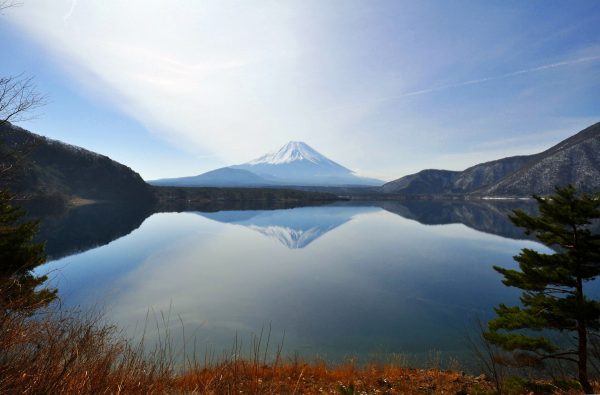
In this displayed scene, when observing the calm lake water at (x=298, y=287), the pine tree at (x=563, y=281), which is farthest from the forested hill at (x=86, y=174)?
the pine tree at (x=563, y=281)

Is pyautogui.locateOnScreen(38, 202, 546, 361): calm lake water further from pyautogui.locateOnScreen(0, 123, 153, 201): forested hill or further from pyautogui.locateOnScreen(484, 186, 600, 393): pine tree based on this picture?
pyautogui.locateOnScreen(0, 123, 153, 201): forested hill

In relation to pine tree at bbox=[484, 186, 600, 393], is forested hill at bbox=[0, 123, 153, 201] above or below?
above

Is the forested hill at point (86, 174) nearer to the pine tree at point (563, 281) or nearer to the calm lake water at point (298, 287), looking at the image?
the calm lake water at point (298, 287)

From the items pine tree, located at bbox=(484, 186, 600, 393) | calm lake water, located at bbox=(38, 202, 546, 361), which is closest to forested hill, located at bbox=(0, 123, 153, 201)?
calm lake water, located at bbox=(38, 202, 546, 361)

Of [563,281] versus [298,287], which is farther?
[298,287]

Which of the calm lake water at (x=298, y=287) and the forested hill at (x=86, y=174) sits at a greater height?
the forested hill at (x=86, y=174)

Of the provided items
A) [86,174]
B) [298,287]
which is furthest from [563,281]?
[86,174]

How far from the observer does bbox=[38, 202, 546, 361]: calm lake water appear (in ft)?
59.5

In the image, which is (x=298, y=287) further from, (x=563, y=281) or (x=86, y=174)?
(x=86, y=174)

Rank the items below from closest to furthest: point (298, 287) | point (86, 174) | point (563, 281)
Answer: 1. point (563, 281)
2. point (298, 287)
3. point (86, 174)

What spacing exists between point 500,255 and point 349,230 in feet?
105

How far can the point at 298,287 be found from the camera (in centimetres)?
2834

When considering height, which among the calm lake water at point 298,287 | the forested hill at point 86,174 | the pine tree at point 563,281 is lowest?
the calm lake water at point 298,287

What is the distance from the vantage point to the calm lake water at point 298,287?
18.1 m
